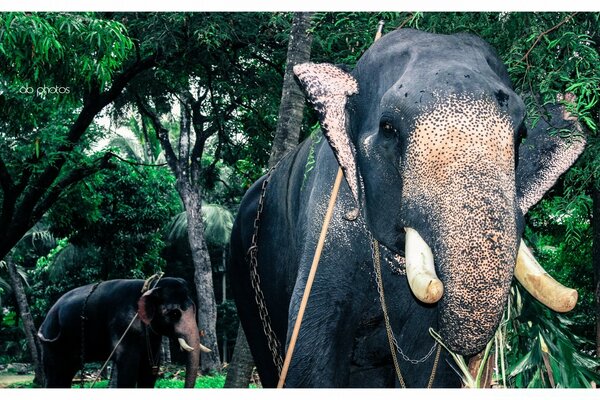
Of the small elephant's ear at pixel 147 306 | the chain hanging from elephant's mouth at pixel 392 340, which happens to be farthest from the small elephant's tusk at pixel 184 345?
the chain hanging from elephant's mouth at pixel 392 340

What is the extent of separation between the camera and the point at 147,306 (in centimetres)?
850

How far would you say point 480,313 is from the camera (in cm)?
243

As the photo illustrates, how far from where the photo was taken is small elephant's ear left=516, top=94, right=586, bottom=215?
3137 millimetres

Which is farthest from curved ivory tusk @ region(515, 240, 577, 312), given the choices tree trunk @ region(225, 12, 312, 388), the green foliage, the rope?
tree trunk @ region(225, 12, 312, 388)

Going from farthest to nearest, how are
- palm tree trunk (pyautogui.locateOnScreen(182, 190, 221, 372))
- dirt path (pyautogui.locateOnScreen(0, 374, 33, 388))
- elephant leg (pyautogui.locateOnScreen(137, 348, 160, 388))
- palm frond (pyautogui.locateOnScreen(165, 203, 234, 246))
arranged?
palm frond (pyautogui.locateOnScreen(165, 203, 234, 246))
dirt path (pyautogui.locateOnScreen(0, 374, 33, 388))
palm tree trunk (pyautogui.locateOnScreen(182, 190, 221, 372))
elephant leg (pyautogui.locateOnScreen(137, 348, 160, 388))

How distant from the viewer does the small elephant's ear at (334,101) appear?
2.86 metres

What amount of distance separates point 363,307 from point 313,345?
0.71ft

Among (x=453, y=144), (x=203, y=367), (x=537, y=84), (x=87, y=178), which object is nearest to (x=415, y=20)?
(x=537, y=84)

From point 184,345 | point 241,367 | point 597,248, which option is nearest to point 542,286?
point 241,367

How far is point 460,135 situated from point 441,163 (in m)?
0.10

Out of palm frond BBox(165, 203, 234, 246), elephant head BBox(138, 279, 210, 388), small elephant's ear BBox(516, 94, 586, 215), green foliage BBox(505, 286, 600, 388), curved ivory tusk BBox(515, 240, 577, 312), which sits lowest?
palm frond BBox(165, 203, 234, 246)

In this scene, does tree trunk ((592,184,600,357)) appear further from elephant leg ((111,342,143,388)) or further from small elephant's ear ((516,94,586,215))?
elephant leg ((111,342,143,388))

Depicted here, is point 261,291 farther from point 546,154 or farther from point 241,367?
point 241,367
